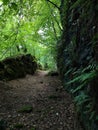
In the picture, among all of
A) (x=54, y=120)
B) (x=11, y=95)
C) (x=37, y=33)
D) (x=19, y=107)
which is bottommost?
(x=54, y=120)

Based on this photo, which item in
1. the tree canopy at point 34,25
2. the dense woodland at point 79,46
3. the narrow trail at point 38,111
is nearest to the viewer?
the dense woodland at point 79,46

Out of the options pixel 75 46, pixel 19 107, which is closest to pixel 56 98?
pixel 19 107

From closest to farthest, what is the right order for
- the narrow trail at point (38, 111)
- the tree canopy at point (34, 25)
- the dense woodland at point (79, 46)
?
the dense woodland at point (79, 46) < the narrow trail at point (38, 111) < the tree canopy at point (34, 25)

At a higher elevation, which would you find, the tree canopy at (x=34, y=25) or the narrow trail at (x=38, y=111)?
the tree canopy at (x=34, y=25)

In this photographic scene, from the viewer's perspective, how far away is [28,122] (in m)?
5.53

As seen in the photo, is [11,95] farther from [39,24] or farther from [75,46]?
[39,24]

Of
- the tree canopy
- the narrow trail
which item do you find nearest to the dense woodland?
the tree canopy

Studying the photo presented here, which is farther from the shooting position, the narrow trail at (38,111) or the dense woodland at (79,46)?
the narrow trail at (38,111)

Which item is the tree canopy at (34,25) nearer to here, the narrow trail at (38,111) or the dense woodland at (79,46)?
the dense woodland at (79,46)

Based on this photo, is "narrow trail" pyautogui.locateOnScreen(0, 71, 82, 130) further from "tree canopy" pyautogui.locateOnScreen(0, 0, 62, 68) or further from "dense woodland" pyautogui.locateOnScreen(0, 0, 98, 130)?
"tree canopy" pyautogui.locateOnScreen(0, 0, 62, 68)

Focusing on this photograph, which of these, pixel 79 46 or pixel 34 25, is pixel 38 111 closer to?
pixel 79 46

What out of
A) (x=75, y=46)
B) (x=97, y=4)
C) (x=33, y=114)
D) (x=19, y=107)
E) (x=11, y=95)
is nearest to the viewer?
(x=97, y=4)

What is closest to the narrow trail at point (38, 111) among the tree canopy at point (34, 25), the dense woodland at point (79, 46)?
the dense woodland at point (79, 46)

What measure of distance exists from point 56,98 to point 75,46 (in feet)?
9.47
